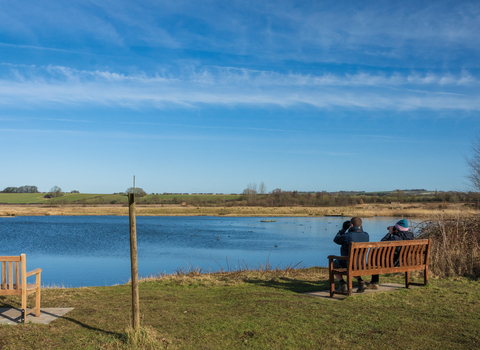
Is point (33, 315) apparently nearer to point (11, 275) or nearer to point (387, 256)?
point (11, 275)

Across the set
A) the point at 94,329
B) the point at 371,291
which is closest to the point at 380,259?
the point at 371,291

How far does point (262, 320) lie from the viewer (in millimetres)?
5621

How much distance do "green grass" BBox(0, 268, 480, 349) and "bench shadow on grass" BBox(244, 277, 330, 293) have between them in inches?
5.0

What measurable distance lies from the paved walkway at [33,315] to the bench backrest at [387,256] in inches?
199

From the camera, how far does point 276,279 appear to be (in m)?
9.74

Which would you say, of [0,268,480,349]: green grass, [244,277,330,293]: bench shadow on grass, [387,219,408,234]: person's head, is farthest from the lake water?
[0,268,480,349]: green grass

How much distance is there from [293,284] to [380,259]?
7.35ft

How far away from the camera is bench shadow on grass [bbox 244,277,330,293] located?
8312 millimetres

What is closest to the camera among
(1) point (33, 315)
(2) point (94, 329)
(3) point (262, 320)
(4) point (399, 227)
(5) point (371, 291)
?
(2) point (94, 329)

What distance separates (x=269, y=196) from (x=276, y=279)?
83910mm

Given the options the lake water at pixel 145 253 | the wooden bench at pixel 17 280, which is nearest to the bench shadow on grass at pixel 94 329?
the wooden bench at pixel 17 280

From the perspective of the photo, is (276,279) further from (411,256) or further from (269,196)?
(269,196)

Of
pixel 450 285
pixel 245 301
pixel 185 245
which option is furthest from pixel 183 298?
pixel 185 245

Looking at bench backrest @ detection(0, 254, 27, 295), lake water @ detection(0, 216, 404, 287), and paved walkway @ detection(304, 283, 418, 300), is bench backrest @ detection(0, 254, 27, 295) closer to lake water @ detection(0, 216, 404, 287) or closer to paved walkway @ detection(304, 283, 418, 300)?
paved walkway @ detection(304, 283, 418, 300)
